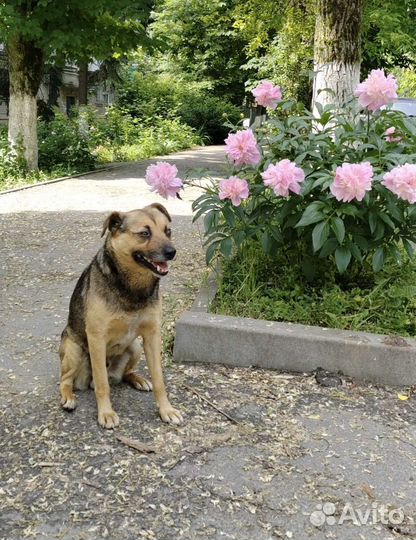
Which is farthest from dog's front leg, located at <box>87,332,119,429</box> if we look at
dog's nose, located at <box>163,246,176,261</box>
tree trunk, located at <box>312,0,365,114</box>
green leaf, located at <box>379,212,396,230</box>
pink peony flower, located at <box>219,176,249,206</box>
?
tree trunk, located at <box>312,0,365,114</box>

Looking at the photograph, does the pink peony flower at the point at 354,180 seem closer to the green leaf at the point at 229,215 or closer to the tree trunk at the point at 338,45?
the green leaf at the point at 229,215

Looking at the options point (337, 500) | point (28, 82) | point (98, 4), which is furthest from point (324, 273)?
point (28, 82)

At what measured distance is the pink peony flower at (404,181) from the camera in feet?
11.6

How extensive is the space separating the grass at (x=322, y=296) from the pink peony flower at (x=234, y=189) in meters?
0.83

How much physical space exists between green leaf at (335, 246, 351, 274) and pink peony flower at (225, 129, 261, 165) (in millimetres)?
903

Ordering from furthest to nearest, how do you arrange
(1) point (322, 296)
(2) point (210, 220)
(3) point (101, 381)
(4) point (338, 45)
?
(4) point (338, 45) → (1) point (322, 296) → (2) point (210, 220) → (3) point (101, 381)

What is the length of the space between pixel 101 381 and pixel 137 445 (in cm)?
45

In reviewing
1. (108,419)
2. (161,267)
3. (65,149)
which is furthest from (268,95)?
(65,149)

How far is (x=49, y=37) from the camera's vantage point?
1200 centimetres

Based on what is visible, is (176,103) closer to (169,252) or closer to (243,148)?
(243,148)

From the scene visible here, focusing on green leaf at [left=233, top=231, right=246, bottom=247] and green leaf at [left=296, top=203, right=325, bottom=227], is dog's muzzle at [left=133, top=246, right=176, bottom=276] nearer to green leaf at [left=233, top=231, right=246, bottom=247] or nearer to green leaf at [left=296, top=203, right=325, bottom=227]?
green leaf at [left=296, top=203, right=325, bottom=227]

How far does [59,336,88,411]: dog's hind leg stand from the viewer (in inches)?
137

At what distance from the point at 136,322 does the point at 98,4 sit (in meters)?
10.1

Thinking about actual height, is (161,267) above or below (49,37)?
below
